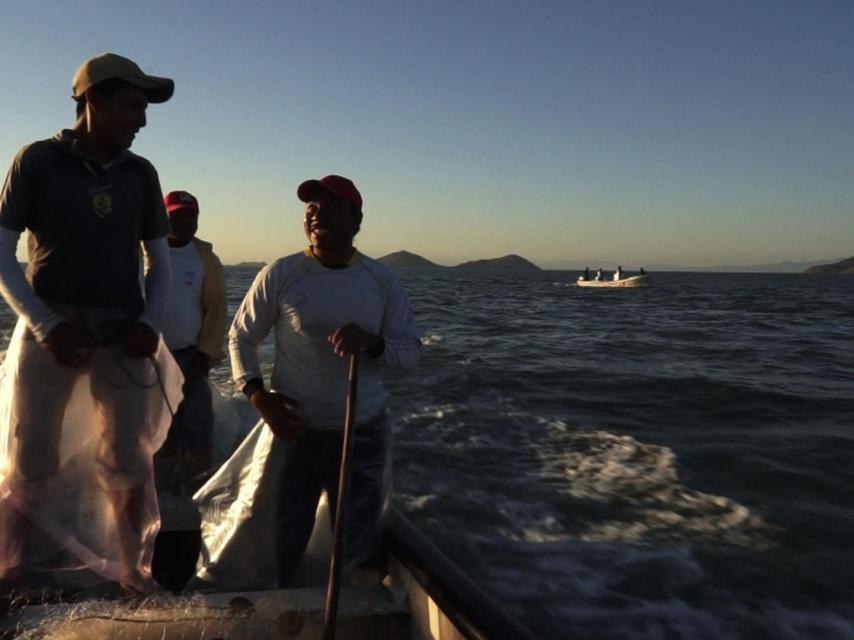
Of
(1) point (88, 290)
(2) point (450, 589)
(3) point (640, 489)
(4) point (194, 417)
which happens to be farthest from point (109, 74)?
(3) point (640, 489)

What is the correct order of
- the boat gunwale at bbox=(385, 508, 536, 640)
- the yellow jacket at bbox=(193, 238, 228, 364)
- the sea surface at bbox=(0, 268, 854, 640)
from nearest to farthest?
the boat gunwale at bbox=(385, 508, 536, 640) < the yellow jacket at bbox=(193, 238, 228, 364) < the sea surface at bbox=(0, 268, 854, 640)

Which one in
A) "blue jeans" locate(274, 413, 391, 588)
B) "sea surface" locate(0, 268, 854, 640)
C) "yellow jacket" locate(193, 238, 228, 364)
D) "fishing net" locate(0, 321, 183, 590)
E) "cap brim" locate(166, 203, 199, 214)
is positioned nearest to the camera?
"fishing net" locate(0, 321, 183, 590)

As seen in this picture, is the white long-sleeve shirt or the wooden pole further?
the white long-sleeve shirt

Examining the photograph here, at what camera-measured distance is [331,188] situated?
2.45 meters

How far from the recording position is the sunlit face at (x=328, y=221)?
8.15 ft

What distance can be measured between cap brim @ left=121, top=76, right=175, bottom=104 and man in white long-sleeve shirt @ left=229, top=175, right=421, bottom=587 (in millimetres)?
589

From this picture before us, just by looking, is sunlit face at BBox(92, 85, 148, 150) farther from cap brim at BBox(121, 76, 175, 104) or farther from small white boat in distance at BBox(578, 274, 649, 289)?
small white boat in distance at BBox(578, 274, 649, 289)

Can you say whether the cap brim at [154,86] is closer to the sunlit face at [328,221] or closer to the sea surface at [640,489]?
the sunlit face at [328,221]

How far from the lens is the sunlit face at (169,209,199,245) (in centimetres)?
419

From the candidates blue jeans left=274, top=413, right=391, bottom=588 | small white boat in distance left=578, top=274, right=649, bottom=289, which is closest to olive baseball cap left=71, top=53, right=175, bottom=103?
blue jeans left=274, top=413, right=391, bottom=588

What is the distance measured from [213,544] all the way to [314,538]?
459mm

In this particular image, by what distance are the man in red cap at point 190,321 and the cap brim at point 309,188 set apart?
1935mm

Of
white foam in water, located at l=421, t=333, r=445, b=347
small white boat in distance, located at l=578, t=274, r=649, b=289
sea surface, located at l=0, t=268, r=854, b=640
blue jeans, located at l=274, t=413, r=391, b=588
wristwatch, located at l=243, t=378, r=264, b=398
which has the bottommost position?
sea surface, located at l=0, t=268, r=854, b=640

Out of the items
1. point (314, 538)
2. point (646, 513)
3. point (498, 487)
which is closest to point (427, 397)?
point (498, 487)
